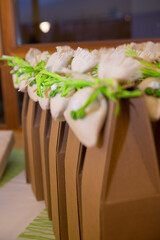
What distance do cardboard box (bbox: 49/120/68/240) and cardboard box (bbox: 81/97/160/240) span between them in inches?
8.6

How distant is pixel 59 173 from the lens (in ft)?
2.51

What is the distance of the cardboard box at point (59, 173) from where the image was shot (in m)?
0.76

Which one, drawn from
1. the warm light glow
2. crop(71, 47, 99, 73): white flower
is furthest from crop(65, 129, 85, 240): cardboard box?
the warm light glow

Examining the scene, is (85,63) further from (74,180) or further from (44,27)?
(44,27)

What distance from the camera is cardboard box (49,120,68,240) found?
2.49 feet

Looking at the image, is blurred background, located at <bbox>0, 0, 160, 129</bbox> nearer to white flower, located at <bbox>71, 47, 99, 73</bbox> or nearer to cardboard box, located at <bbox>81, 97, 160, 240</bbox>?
white flower, located at <bbox>71, 47, 99, 73</bbox>

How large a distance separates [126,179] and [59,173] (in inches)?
11.3

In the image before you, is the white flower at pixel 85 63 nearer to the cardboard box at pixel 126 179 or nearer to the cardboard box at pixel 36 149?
the cardboard box at pixel 126 179

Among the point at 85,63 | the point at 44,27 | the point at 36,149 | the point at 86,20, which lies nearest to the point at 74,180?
the point at 85,63

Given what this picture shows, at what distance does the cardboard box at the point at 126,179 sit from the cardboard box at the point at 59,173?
8.6 inches

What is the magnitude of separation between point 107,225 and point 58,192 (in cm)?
28

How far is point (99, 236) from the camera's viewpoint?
532 mm

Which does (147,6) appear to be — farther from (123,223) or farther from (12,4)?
(123,223)

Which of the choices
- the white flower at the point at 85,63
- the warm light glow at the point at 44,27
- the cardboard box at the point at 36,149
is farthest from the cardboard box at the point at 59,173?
the warm light glow at the point at 44,27
